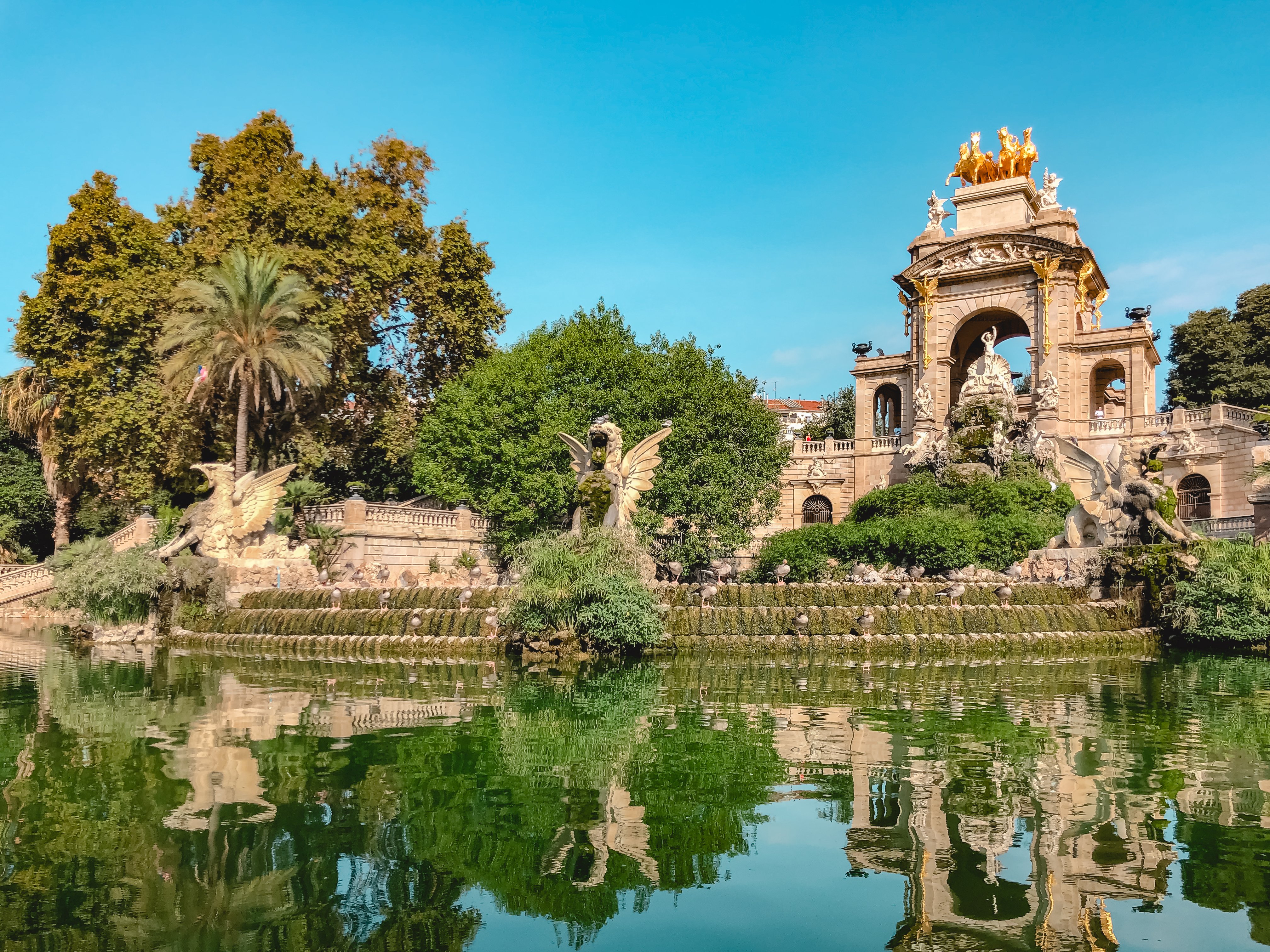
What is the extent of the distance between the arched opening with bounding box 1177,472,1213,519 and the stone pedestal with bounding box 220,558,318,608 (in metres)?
28.4

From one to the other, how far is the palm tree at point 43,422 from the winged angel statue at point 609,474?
21571 mm

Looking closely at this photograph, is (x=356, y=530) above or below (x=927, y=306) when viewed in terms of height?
below

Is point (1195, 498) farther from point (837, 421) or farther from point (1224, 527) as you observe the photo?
point (837, 421)

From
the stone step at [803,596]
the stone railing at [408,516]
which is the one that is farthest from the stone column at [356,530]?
the stone step at [803,596]

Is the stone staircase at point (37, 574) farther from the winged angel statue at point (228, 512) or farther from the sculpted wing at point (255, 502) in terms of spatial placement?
the sculpted wing at point (255, 502)

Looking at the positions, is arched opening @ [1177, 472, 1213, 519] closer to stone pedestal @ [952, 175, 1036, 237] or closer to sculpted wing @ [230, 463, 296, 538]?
stone pedestal @ [952, 175, 1036, 237]

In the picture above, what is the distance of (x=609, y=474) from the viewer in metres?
18.9

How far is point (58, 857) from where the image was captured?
18.6ft

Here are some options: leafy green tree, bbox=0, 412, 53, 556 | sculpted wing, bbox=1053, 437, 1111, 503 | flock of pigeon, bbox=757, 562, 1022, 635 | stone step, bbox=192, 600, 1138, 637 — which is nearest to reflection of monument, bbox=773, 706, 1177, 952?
stone step, bbox=192, 600, 1138, 637

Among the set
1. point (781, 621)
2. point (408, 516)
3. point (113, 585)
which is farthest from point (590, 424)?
point (113, 585)

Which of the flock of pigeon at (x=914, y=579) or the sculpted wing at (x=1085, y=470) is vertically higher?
the sculpted wing at (x=1085, y=470)

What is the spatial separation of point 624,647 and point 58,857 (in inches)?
470

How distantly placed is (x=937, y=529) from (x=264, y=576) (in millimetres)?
17948

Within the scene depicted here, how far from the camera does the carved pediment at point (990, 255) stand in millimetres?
37656
